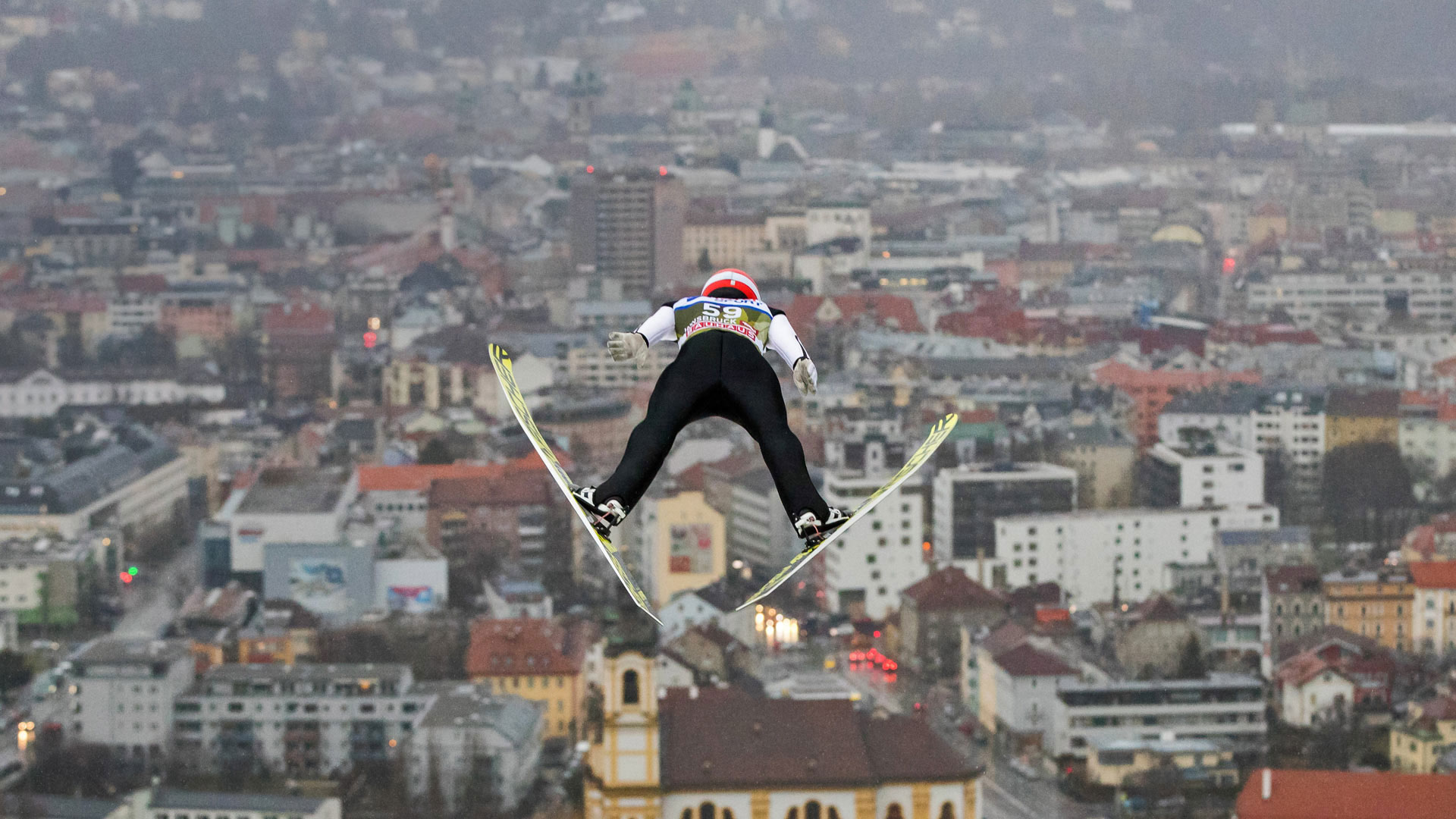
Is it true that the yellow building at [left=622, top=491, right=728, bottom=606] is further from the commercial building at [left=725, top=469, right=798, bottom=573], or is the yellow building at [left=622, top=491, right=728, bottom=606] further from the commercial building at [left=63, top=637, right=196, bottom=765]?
the commercial building at [left=63, top=637, right=196, bottom=765]

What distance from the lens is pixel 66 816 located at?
8.89 m

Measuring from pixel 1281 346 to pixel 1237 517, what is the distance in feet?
23.8

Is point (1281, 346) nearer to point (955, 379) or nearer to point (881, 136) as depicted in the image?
point (955, 379)

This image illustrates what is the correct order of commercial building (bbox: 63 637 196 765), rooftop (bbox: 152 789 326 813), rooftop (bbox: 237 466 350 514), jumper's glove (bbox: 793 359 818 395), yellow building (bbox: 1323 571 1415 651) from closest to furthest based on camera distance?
jumper's glove (bbox: 793 359 818 395), rooftop (bbox: 152 789 326 813), commercial building (bbox: 63 637 196 765), yellow building (bbox: 1323 571 1415 651), rooftop (bbox: 237 466 350 514)

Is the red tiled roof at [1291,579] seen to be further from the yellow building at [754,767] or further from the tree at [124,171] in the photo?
the tree at [124,171]

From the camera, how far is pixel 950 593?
37.6 feet

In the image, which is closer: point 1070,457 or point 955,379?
point 1070,457

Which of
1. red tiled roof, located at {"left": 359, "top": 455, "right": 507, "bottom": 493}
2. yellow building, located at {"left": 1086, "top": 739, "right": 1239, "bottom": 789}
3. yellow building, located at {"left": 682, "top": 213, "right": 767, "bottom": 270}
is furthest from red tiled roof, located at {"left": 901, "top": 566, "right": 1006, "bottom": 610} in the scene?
yellow building, located at {"left": 682, "top": 213, "right": 767, "bottom": 270}

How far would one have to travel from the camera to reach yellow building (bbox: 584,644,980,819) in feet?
26.7

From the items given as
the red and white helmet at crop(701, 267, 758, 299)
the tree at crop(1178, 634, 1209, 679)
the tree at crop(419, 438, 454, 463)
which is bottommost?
the tree at crop(1178, 634, 1209, 679)

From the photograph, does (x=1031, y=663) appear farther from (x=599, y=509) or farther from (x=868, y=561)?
(x=599, y=509)

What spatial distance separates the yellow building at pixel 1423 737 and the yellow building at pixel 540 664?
298cm

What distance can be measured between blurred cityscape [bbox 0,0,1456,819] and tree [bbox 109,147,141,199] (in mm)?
76

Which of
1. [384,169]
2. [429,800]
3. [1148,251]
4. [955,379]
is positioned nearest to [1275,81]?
[1148,251]
